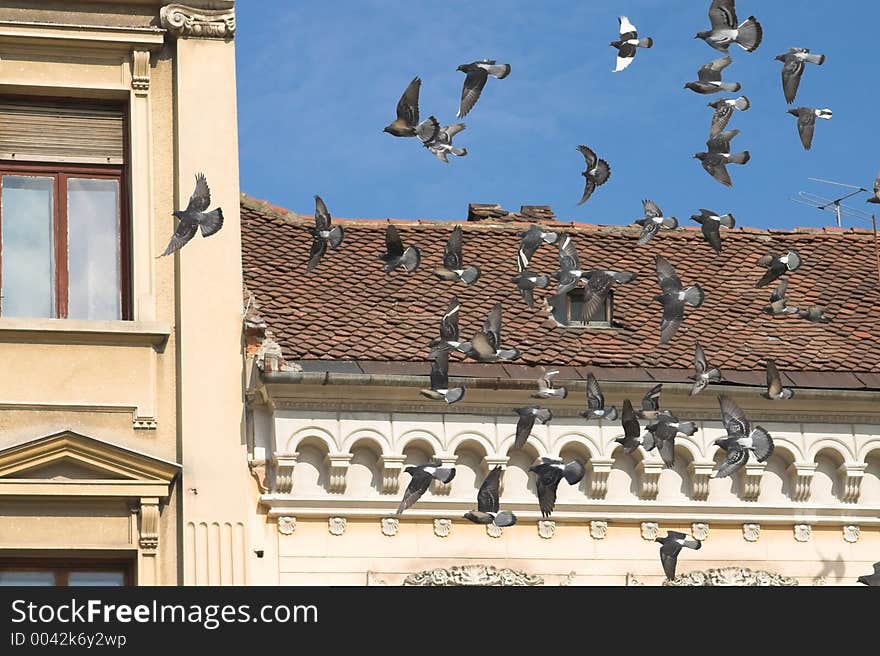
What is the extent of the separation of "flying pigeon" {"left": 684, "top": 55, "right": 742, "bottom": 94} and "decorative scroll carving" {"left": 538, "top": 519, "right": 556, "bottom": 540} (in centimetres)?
441

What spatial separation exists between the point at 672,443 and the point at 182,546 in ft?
17.0

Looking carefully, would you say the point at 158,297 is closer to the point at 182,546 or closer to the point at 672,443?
the point at 182,546

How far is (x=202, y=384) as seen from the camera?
21672mm

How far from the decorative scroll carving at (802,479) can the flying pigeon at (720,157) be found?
11.4ft

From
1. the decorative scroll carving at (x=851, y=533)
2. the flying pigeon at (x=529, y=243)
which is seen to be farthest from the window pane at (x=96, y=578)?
the decorative scroll carving at (x=851, y=533)

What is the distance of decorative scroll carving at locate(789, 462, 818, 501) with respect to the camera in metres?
25.0

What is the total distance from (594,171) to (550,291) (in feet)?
13.1

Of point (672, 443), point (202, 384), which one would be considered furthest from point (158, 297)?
point (672, 443)

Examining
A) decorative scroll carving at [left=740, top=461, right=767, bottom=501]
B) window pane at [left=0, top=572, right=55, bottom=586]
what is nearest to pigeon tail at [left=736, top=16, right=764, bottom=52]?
decorative scroll carving at [left=740, top=461, right=767, bottom=501]

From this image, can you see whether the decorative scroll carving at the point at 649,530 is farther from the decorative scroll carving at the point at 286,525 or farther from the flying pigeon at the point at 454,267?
the decorative scroll carving at the point at 286,525

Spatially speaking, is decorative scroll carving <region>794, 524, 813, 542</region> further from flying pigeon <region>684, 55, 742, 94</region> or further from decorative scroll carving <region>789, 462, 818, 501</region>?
flying pigeon <region>684, 55, 742, 94</region>

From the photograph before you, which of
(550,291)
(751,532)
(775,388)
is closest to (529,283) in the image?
(775,388)

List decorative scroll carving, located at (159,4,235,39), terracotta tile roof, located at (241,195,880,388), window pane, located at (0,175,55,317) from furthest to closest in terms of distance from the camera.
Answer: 1. terracotta tile roof, located at (241,195,880,388)
2. decorative scroll carving, located at (159,4,235,39)
3. window pane, located at (0,175,55,317)

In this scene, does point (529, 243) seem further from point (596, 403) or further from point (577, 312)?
point (596, 403)
